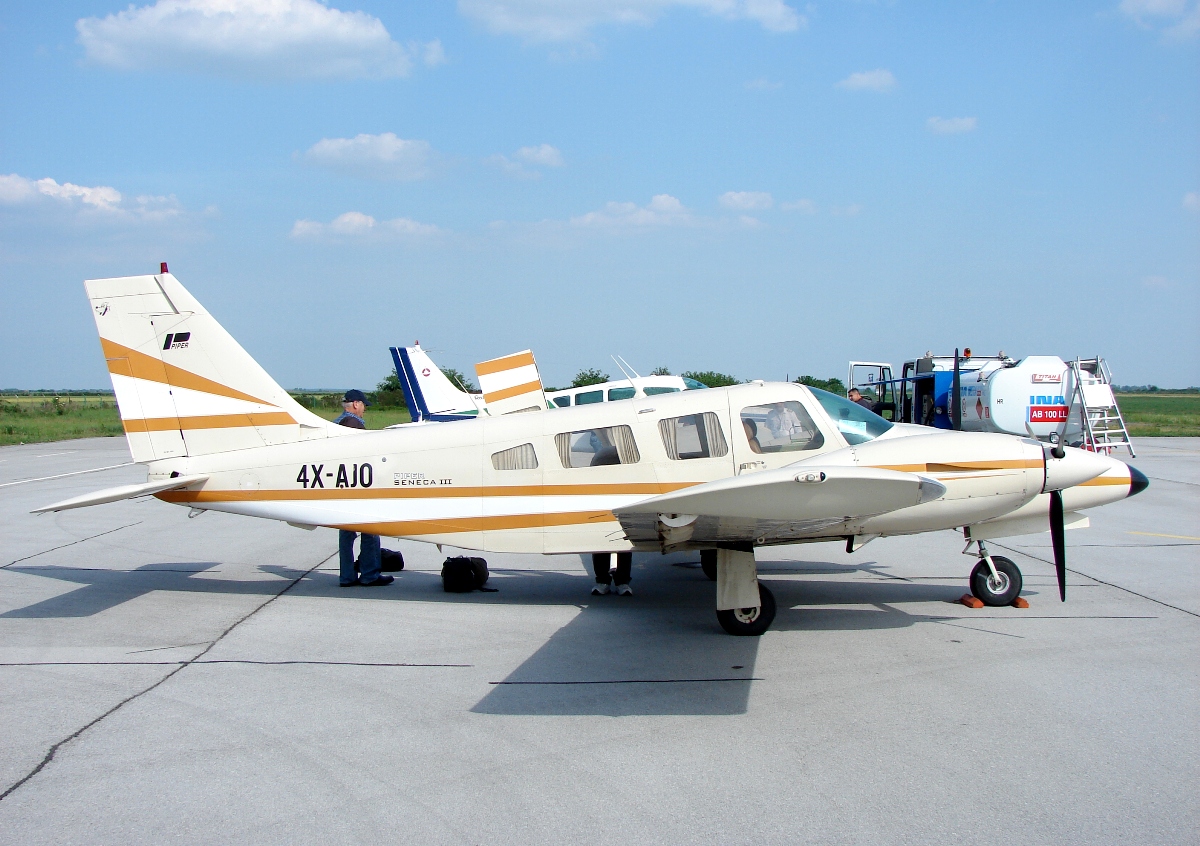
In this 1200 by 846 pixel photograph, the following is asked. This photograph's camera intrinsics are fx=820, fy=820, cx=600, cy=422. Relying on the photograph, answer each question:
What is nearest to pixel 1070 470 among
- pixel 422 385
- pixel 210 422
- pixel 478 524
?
pixel 478 524

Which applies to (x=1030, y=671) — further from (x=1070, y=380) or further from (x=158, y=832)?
(x=1070, y=380)

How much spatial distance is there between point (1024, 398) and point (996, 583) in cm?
1174

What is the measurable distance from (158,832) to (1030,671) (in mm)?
5319

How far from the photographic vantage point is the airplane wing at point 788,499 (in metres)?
4.93

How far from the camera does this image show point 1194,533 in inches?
426

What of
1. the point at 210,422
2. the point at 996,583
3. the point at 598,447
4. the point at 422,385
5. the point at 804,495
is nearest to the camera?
the point at 804,495

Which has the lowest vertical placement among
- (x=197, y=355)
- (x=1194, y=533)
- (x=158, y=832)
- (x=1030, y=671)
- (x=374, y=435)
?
(x=1194, y=533)

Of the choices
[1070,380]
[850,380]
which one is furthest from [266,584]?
[850,380]

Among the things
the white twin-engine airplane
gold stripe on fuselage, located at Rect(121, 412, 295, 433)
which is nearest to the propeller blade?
the white twin-engine airplane

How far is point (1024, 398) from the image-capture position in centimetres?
1752

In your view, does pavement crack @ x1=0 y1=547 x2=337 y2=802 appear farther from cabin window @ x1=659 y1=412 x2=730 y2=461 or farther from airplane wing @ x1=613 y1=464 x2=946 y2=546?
cabin window @ x1=659 y1=412 x2=730 y2=461

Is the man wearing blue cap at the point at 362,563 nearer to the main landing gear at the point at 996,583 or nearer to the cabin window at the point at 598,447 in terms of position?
the cabin window at the point at 598,447

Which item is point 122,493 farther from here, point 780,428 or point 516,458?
point 780,428

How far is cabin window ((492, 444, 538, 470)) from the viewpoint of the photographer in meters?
7.34
